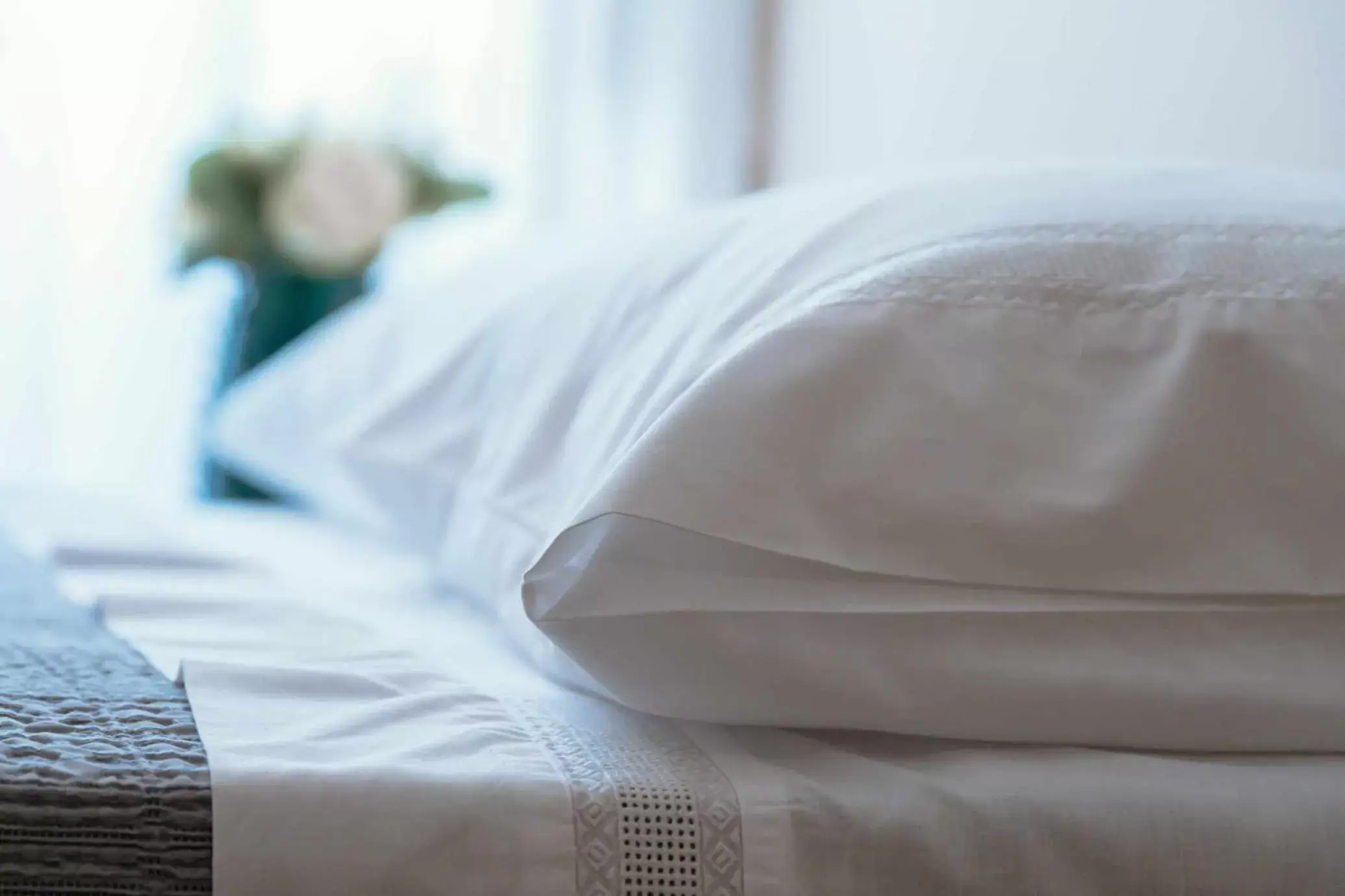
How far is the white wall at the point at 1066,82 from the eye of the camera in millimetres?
996

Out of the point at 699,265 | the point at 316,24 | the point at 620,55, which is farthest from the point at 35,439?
the point at 699,265

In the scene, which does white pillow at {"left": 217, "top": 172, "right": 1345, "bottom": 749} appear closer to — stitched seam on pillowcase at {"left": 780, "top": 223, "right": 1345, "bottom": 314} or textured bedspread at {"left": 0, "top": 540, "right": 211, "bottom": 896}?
stitched seam on pillowcase at {"left": 780, "top": 223, "right": 1345, "bottom": 314}

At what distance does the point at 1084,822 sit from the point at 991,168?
1.08ft

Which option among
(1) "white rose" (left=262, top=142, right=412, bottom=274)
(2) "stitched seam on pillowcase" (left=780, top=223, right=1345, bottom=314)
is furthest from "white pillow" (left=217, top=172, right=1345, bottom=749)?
(1) "white rose" (left=262, top=142, right=412, bottom=274)

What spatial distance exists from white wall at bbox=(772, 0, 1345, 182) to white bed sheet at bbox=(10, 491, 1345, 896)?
0.35 meters

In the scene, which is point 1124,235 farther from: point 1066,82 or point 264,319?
point 264,319

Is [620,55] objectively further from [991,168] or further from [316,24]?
Answer: [991,168]

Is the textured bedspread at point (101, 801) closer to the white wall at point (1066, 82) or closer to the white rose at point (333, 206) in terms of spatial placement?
the white wall at point (1066, 82)

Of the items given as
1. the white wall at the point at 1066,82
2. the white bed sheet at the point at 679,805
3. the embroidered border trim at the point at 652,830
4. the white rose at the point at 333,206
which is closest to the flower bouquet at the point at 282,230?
the white rose at the point at 333,206

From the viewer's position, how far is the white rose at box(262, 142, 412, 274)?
5.45 feet

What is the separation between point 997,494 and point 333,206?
4.15 feet

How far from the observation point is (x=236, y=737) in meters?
0.51

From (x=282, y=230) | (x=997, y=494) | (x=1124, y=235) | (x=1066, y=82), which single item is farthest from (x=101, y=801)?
(x=282, y=230)

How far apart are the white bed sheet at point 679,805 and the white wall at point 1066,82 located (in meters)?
0.35
